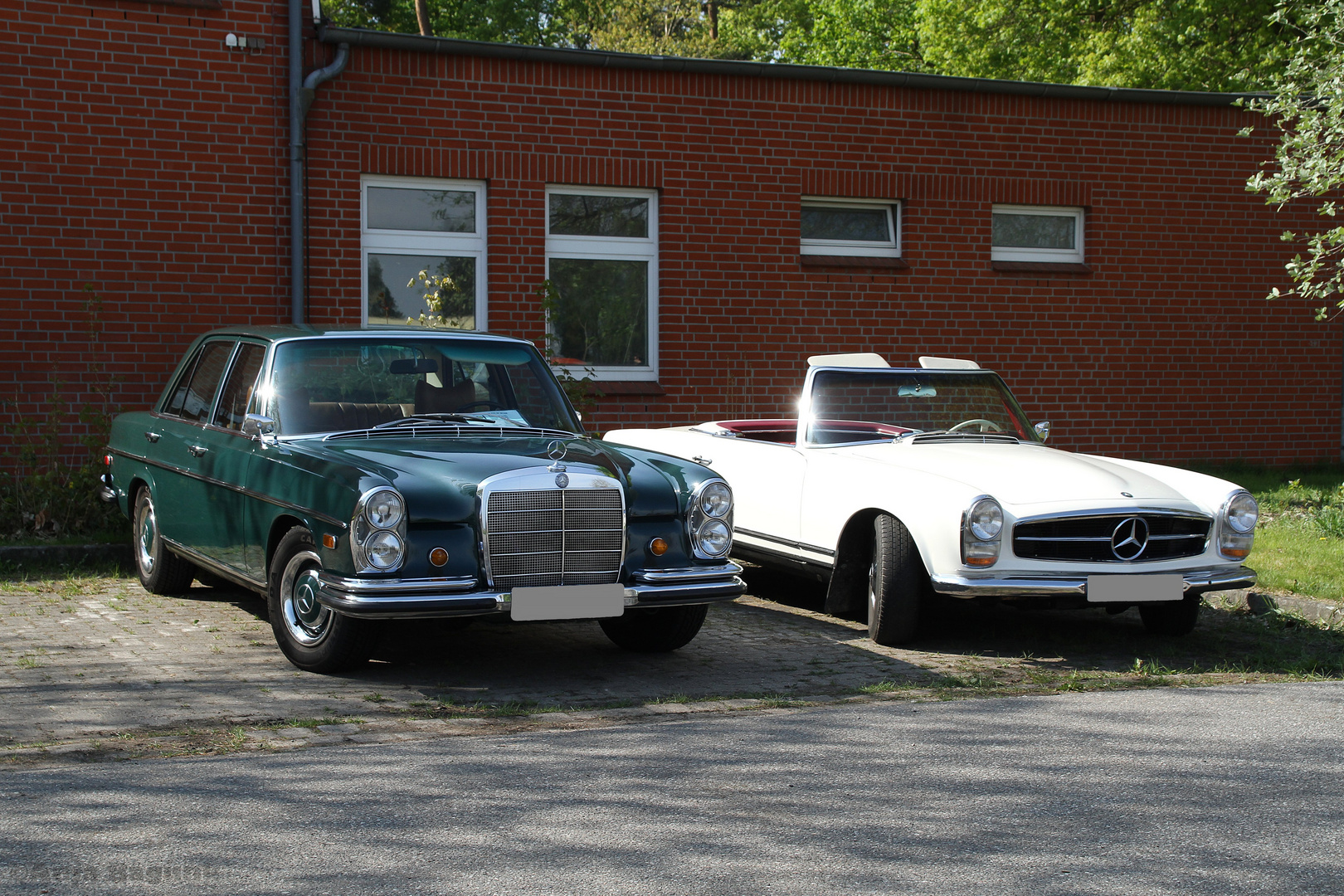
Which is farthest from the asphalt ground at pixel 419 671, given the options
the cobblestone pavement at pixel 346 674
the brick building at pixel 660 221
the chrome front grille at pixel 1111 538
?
the brick building at pixel 660 221

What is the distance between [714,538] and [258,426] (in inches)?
89.4

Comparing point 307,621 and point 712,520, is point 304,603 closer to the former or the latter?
point 307,621

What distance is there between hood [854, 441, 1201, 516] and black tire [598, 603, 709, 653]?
56.6 inches

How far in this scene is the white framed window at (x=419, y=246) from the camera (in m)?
11.6

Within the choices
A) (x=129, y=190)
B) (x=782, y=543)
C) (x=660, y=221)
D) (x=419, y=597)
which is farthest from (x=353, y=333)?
(x=660, y=221)

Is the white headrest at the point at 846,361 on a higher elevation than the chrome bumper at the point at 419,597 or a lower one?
higher

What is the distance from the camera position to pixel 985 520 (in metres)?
6.55

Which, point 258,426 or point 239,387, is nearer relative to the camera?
point 258,426

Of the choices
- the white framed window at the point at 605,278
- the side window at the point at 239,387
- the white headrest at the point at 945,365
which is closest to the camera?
the side window at the point at 239,387

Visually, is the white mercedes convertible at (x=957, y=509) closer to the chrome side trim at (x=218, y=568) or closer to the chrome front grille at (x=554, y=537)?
the chrome front grille at (x=554, y=537)

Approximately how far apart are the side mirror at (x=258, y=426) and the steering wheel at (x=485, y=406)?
0.90 metres

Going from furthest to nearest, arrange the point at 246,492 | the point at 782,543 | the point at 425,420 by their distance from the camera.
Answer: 1. the point at 782,543
2. the point at 425,420
3. the point at 246,492

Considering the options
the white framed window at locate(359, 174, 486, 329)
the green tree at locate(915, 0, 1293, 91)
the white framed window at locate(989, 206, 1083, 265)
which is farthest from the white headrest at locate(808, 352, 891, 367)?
the green tree at locate(915, 0, 1293, 91)

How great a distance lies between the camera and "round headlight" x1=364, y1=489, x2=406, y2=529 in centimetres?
558
